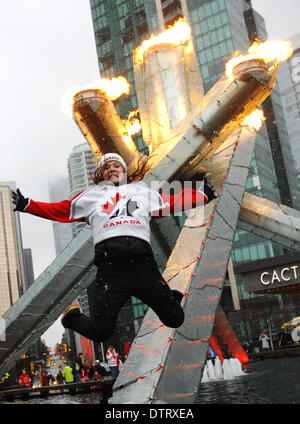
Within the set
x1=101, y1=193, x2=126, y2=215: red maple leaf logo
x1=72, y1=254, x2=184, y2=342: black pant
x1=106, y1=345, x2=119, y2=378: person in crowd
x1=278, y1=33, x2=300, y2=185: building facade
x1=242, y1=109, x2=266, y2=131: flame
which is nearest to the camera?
x1=72, y1=254, x2=184, y2=342: black pant

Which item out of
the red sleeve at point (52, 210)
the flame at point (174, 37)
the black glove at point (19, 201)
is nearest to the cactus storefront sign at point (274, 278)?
the flame at point (174, 37)

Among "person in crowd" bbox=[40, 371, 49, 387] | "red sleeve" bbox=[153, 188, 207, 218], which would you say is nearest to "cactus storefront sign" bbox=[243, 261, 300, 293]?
"person in crowd" bbox=[40, 371, 49, 387]

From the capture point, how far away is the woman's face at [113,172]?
4664 mm

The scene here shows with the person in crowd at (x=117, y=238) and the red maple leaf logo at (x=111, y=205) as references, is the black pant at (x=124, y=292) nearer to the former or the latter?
the person in crowd at (x=117, y=238)

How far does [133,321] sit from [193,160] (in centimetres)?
6028

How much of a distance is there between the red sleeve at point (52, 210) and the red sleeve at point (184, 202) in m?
0.81

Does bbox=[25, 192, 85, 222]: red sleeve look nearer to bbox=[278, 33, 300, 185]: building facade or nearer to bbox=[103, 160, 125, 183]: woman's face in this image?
bbox=[103, 160, 125, 183]: woman's face

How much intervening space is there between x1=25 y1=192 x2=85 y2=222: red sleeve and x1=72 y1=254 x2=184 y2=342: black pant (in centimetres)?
75

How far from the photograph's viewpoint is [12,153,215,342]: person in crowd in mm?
4074

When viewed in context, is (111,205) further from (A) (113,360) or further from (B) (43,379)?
(B) (43,379)

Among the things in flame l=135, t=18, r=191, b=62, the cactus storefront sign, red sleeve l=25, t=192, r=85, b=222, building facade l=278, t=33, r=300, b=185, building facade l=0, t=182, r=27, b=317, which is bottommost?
red sleeve l=25, t=192, r=85, b=222

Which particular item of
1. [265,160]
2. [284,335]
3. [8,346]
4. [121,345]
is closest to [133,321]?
[121,345]

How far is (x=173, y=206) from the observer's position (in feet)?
15.3

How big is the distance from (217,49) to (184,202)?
6489 centimetres
